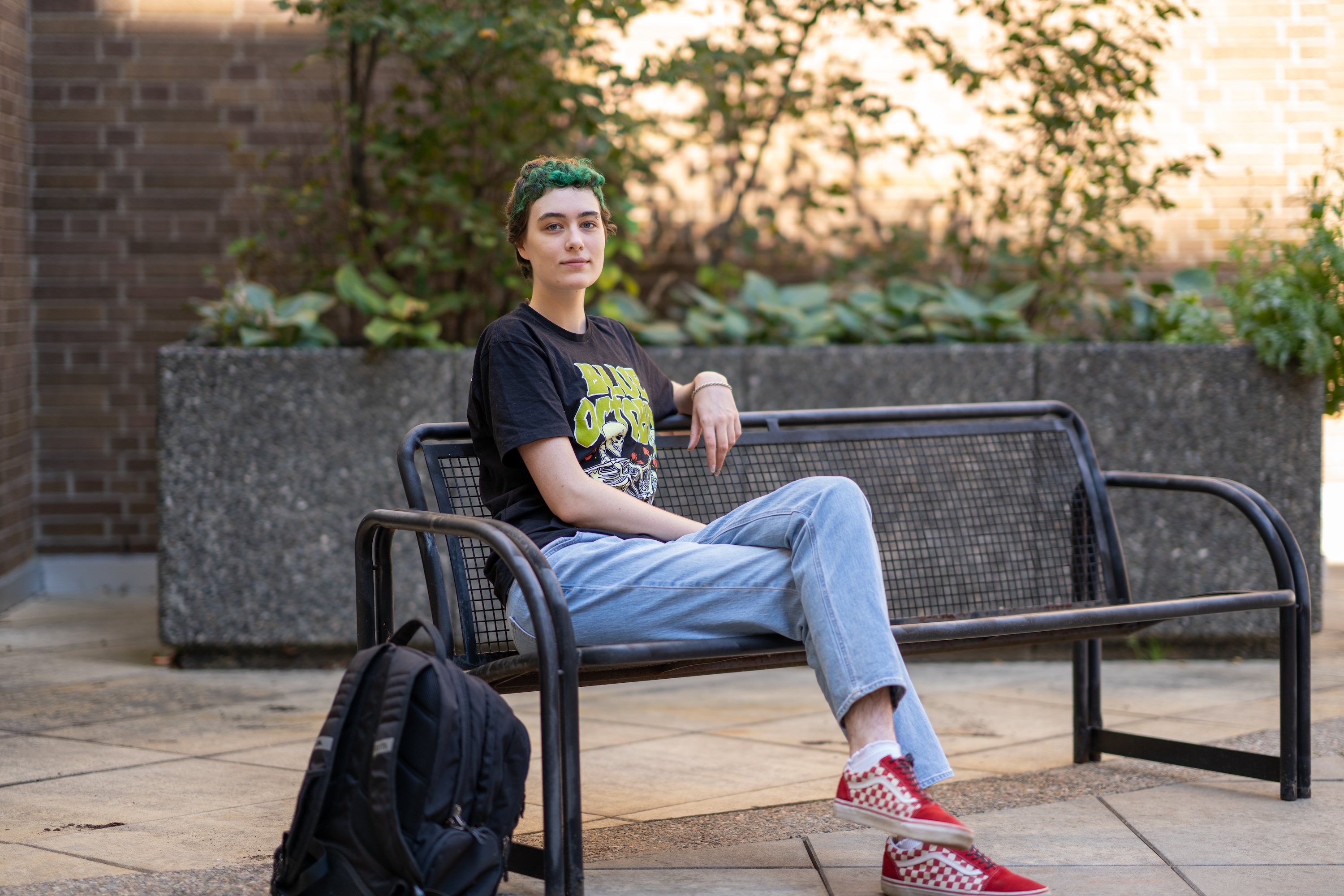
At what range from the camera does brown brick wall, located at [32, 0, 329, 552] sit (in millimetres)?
6488

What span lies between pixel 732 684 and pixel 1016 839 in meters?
2.07

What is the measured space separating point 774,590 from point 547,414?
0.56 m

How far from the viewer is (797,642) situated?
2809 mm

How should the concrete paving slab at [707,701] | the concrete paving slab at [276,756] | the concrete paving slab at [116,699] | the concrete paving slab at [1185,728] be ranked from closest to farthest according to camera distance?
1. the concrete paving slab at [276,756]
2. the concrete paving slab at [1185,728]
3. the concrete paving slab at [116,699]
4. the concrete paving slab at [707,701]

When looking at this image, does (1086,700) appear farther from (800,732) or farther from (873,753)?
(873,753)

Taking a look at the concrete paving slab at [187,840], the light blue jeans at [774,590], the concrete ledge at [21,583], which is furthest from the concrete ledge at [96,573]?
the light blue jeans at [774,590]

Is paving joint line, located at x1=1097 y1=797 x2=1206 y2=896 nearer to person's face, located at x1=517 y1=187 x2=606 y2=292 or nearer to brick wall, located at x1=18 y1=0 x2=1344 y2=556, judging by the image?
person's face, located at x1=517 y1=187 x2=606 y2=292

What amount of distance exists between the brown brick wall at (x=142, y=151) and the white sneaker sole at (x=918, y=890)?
4.73m

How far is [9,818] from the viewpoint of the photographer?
129 inches

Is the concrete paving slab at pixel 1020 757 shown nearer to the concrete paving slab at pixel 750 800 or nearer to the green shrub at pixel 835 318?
the concrete paving slab at pixel 750 800

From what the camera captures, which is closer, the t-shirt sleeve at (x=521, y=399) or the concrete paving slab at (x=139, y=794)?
the t-shirt sleeve at (x=521, y=399)

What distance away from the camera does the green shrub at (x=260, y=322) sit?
17.3 feet

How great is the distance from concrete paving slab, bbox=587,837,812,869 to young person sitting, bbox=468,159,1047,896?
315 mm

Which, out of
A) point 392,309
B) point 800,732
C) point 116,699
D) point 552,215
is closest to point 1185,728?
point 800,732
